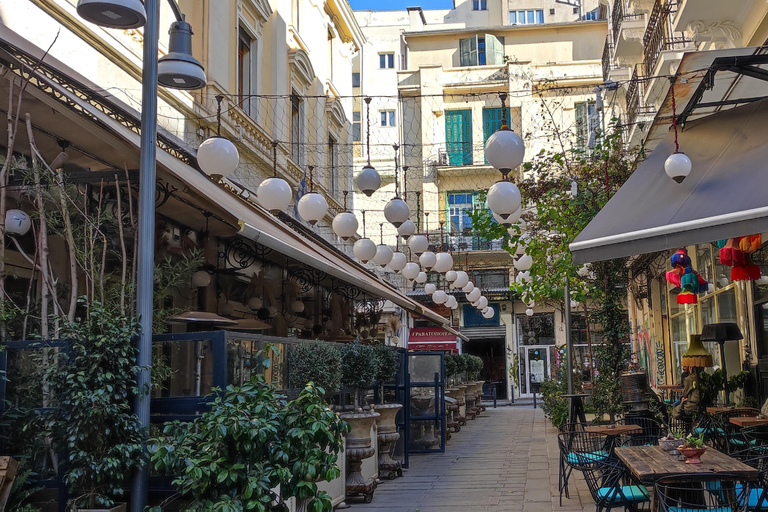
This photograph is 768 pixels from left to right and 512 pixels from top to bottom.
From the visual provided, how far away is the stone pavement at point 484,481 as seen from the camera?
8867 millimetres

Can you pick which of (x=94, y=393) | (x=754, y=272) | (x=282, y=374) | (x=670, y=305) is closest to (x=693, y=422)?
(x=754, y=272)

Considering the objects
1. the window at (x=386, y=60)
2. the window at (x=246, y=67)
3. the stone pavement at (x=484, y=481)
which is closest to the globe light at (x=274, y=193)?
the stone pavement at (x=484, y=481)

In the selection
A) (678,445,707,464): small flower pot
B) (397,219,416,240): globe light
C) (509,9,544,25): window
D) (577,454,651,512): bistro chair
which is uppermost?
(509,9,544,25): window

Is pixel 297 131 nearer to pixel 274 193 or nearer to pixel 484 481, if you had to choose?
pixel 484 481

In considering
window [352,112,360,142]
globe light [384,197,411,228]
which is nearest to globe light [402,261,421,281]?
globe light [384,197,411,228]

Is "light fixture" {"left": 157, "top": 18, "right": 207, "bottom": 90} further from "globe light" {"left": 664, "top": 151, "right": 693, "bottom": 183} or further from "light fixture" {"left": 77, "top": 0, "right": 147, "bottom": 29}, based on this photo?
"globe light" {"left": 664, "top": 151, "right": 693, "bottom": 183}

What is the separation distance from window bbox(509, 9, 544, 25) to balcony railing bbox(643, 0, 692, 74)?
23739 millimetres

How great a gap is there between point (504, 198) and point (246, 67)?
7953 millimetres

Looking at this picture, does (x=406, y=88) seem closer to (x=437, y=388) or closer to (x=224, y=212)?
(x=437, y=388)

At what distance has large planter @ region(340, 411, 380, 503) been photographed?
9.02 metres

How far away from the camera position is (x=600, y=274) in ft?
36.9

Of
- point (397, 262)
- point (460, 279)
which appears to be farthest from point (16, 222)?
point (460, 279)

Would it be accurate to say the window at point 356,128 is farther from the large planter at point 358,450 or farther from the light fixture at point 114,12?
the light fixture at point 114,12

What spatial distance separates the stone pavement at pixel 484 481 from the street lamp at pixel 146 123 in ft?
13.9
